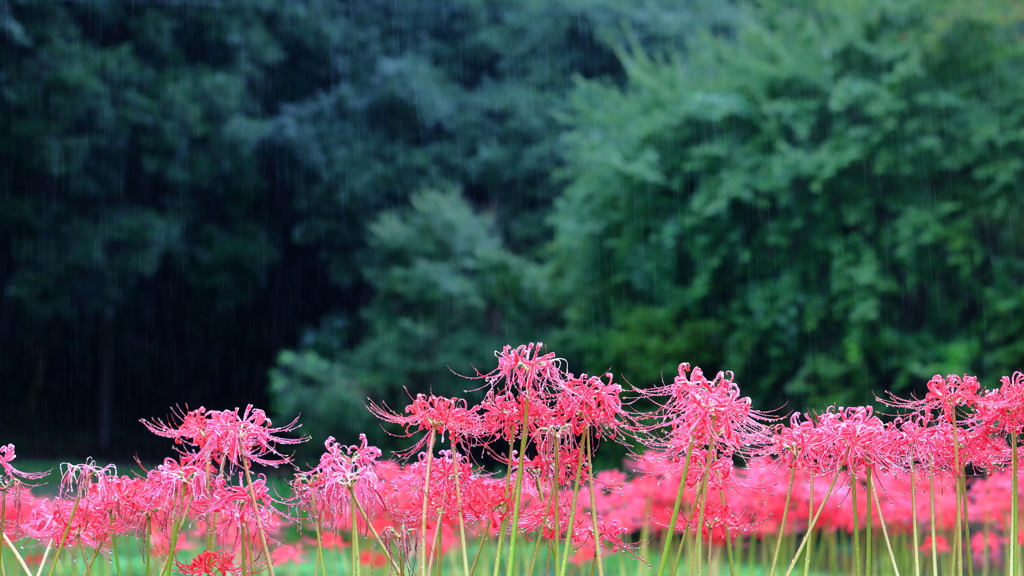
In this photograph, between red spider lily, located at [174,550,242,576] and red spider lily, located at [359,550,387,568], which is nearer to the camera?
red spider lily, located at [174,550,242,576]

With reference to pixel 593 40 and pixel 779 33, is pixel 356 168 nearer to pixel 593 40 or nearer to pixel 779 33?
pixel 593 40

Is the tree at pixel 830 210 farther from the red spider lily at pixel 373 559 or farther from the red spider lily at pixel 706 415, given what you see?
the red spider lily at pixel 706 415

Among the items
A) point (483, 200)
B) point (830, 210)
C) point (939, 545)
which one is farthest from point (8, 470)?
point (483, 200)

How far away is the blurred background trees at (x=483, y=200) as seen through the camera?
6914mm

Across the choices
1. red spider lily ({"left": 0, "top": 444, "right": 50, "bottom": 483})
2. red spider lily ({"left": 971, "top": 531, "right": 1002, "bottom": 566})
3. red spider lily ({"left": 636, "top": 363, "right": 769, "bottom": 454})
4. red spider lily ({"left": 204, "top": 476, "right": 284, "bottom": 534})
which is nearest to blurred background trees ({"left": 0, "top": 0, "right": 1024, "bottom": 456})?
red spider lily ({"left": 971, "top": 531, "right": 1002, "bottom": 566})

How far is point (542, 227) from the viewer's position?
13133mm

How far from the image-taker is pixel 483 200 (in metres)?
14.7

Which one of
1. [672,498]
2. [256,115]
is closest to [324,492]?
[672,498]

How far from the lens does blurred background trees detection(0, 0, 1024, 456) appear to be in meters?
6.91

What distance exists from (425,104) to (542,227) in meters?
2.45

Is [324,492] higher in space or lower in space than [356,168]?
lower

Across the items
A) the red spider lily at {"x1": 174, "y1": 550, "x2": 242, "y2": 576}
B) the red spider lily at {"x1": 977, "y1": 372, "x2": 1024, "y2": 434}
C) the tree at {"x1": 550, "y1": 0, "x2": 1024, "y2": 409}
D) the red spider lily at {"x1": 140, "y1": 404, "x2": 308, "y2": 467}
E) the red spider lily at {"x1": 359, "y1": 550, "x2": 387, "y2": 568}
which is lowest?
the red spider lily at {"x1": 174, "y1": 550, "x2": 242, "y2": 576}

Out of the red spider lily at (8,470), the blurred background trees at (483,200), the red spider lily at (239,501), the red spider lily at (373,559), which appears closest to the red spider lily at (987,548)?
the red spider lily at (373,559)

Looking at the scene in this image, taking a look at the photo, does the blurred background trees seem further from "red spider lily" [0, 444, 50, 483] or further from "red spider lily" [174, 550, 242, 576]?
"red spider lily" [0, 444, 50, 483]
